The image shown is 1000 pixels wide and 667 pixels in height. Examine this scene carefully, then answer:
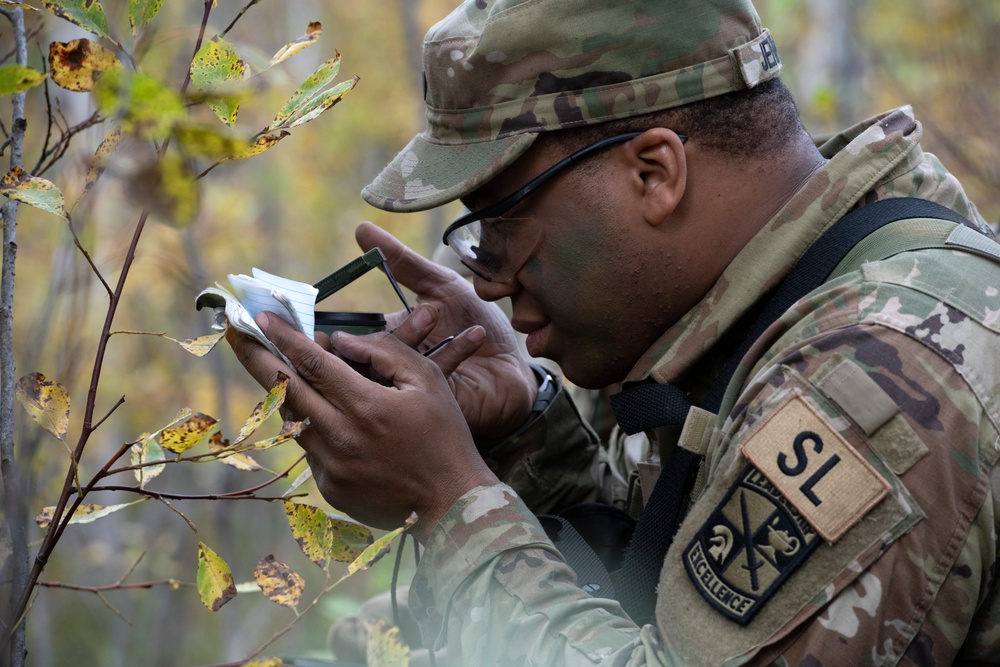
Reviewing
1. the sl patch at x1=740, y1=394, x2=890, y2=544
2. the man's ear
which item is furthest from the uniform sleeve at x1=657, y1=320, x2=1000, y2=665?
the man's ear

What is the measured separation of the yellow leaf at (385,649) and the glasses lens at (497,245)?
918mm

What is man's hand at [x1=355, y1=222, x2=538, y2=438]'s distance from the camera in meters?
2.38

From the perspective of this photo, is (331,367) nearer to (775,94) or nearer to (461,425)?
(461,425)

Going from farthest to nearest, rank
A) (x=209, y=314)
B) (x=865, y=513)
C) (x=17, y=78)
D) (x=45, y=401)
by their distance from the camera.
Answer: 1. (x=209, y=314)
2. (x=865, y=513)
3. (x=45, y=401)
4. (x=17, y=78)

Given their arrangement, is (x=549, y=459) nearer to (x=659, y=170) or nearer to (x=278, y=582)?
(x=659, y=170)

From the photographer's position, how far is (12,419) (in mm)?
1177

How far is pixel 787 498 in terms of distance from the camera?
53.7 inches

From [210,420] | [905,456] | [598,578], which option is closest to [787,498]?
[905,456]

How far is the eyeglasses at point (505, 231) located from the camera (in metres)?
1.82

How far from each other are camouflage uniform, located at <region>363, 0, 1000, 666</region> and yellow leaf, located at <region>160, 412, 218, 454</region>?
687 millimetres

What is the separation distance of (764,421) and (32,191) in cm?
104

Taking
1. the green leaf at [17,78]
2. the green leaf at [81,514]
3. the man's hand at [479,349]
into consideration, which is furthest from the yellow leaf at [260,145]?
the man's hand at [479,349]

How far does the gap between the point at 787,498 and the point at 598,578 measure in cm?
66

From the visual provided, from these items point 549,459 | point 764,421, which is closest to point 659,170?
point 764,421
